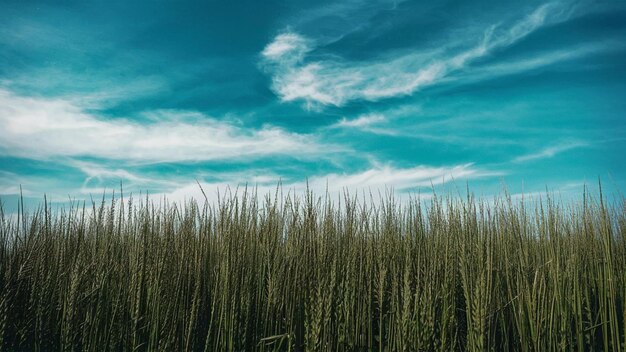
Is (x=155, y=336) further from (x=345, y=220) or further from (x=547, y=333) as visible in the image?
(x=547, y=333)

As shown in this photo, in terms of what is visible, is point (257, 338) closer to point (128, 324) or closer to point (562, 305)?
point (128, 324)

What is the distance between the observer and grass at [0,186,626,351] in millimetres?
2818

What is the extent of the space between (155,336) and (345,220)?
176 centimetres

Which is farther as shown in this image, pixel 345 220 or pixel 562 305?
pixel 345 220

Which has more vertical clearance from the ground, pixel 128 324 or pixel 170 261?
pixel 170 261

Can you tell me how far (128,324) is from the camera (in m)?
3.35

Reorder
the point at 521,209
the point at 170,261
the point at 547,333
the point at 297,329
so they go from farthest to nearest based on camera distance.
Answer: the point at 521,209 < the point at 170,261 < the point at 297,329 < the point at 547,333

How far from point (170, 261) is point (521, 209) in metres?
3.25

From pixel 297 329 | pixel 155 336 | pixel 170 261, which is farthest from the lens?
pixel 170 261

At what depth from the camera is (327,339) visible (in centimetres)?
309

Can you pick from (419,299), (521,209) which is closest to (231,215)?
(419,299)

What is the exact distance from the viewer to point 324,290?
9.12ft

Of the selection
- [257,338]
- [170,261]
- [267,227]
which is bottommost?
[257,338]

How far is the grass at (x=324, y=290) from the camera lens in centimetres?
282
